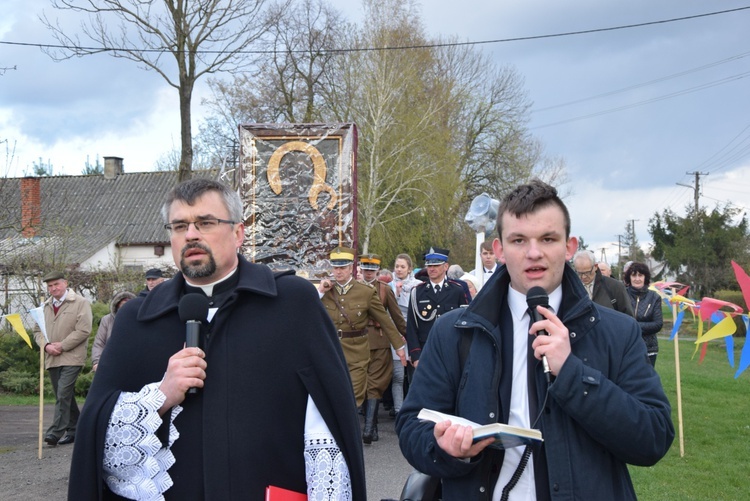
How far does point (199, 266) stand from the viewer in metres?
3.00

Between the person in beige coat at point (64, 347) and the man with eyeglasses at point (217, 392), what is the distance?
8.45 metres

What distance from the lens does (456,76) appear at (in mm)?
43062

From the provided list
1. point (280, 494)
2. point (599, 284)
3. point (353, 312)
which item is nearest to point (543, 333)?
point (280, 494)

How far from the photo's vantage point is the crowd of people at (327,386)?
2.53 m

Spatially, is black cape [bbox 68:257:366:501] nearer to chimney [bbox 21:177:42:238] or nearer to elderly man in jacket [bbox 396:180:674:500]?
elderly man in jacket [bbox 396:180:674:500]

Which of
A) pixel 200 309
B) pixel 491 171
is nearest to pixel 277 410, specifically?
pixel 200 309

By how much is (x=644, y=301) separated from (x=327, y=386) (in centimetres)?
816

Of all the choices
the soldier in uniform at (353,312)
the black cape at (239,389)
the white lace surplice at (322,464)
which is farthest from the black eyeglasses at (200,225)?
the soldier in uniform at (353,312)

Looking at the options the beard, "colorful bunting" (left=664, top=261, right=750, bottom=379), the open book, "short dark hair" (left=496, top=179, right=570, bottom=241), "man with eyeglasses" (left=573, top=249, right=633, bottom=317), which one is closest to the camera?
the open book

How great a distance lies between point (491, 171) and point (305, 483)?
40698 mm

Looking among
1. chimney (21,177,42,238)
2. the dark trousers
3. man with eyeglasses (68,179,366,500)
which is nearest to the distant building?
chimney (21,177,42,238)

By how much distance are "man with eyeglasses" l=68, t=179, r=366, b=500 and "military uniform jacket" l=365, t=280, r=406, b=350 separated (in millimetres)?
7201

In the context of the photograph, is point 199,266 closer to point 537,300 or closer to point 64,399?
point 537,300

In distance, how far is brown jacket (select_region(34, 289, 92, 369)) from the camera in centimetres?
1088
